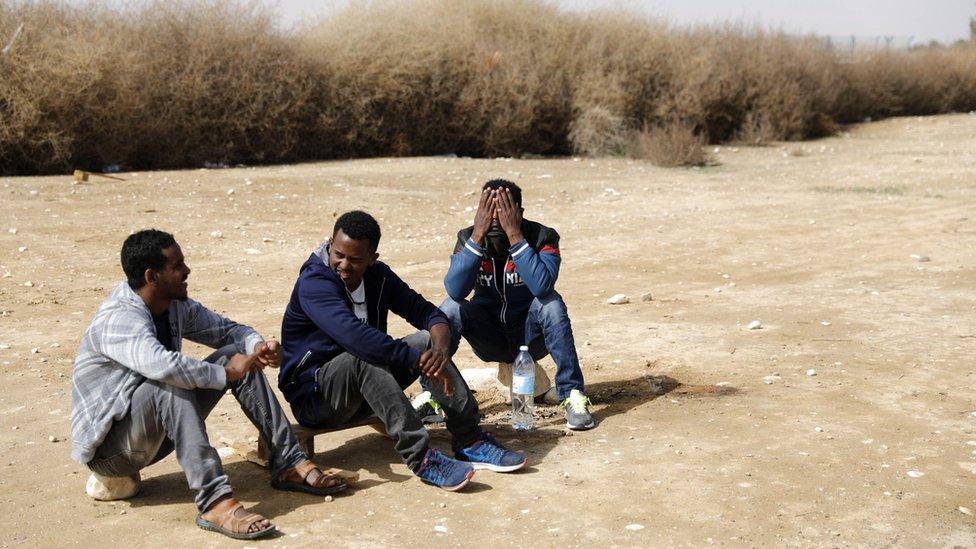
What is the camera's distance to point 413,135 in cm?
1992

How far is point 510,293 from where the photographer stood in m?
5.90

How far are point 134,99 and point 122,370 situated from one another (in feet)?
40.7

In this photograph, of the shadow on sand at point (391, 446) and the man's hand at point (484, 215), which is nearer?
the shadow on sand at point (391, 446)

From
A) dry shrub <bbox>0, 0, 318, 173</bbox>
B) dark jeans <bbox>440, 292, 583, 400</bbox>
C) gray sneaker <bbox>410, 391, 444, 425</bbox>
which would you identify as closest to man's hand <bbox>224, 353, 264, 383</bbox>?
dark jeans <bbox>440, 292, 583, 400</bbox>

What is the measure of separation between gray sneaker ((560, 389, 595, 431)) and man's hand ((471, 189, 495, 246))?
0.95 m

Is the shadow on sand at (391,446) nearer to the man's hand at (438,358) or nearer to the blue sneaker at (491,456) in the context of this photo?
the blue sneaker at (491,456)

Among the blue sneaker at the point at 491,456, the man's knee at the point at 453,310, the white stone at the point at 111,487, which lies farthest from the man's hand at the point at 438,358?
the white stone at the point at 111,487

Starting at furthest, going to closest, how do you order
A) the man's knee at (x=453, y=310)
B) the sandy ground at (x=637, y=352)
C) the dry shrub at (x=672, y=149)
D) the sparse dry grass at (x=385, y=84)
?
the dry shrub at (x=672, y=149) → the sparse dry grass at (x=385, y=84) → the man's knee at (x=453, y=310) → the sandy ground at (x=637, y=352)

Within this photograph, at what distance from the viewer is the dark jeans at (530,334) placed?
5680mm

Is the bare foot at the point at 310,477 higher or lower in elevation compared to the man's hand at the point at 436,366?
lower

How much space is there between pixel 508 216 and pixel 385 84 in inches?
550

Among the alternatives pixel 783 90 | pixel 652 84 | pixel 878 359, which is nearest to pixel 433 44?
pixel 652 84

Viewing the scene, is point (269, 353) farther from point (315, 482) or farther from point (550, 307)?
point (550, 307)

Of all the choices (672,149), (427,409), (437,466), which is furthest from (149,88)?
(437,466)
